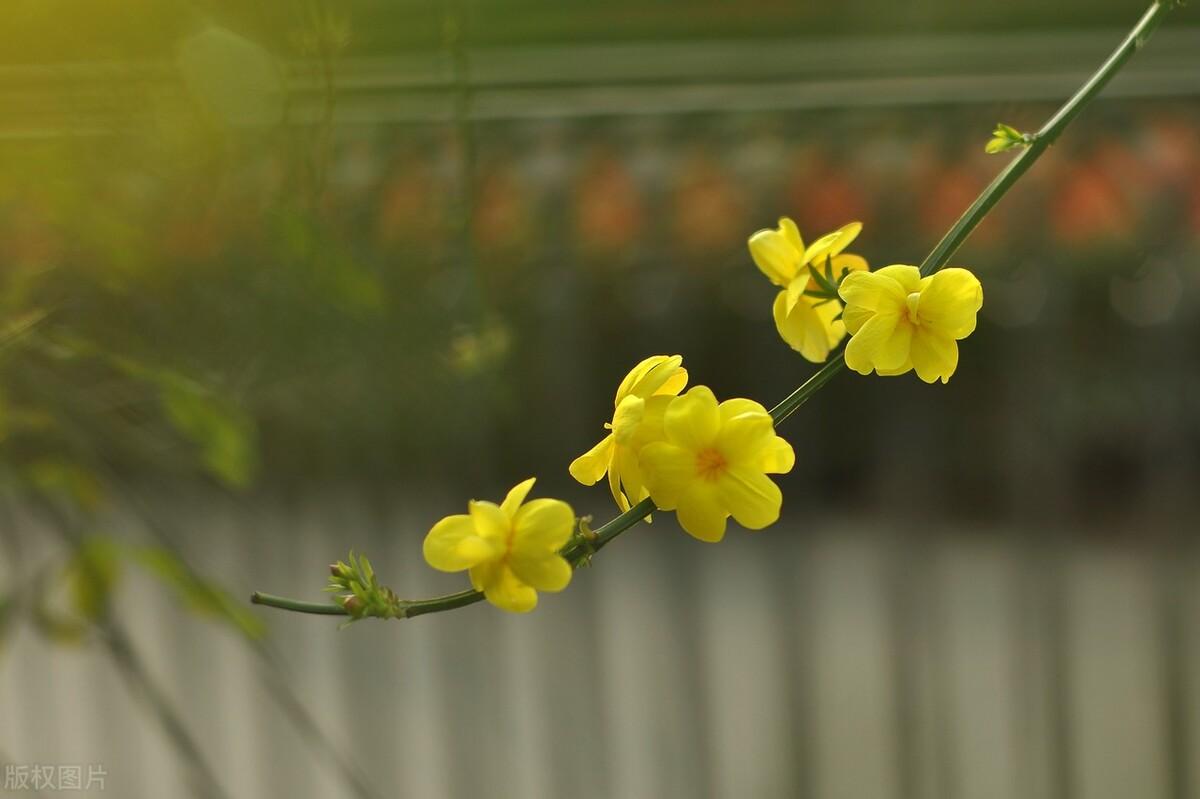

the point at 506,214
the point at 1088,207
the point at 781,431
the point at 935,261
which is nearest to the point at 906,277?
the point at 935,261

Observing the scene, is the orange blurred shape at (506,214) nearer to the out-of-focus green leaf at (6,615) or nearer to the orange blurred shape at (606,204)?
the orange blurred shape at (606,204)

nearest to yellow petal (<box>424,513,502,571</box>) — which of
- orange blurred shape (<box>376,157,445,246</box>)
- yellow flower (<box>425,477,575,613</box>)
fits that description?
yellow flower (<box>425,477,575,613</box>)

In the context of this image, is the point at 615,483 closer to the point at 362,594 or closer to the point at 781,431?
the point at 362,594

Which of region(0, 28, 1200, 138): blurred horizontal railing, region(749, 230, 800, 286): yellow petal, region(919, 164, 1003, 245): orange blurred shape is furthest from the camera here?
region(919, 164, 1003, 245): orange blurred shape

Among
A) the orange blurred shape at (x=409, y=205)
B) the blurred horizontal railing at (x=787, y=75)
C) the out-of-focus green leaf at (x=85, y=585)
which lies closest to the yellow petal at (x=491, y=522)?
the out-of-focus green leaf at (x=85, y=585)

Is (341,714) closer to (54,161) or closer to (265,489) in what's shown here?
(265,489)

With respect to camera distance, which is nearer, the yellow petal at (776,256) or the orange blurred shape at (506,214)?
the yellow petal at (776,256)

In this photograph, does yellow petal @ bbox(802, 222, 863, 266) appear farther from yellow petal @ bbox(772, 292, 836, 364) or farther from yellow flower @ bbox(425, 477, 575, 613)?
yellow flower @ bbox(425, 477, 575, 613)

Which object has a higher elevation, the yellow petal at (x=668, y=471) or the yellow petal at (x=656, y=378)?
the yellow petal at (x=656, y=378)
